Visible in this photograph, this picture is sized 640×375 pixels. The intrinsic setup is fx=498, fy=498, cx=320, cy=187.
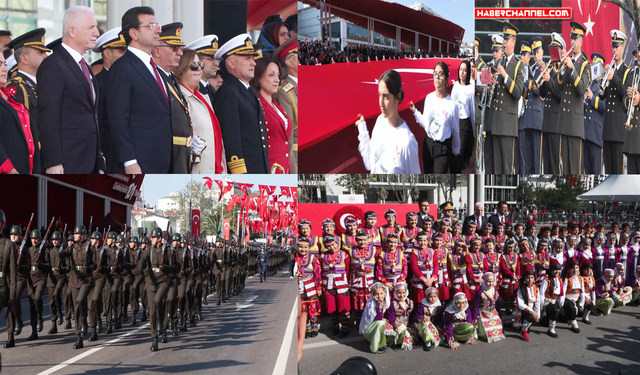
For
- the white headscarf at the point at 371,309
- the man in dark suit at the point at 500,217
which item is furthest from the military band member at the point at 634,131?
the white headscarf at the point at 371,309

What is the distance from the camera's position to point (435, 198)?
5.79 metres

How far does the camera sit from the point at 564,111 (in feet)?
19.7

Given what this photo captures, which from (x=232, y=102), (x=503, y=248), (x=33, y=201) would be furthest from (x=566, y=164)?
(x=33, y=201)

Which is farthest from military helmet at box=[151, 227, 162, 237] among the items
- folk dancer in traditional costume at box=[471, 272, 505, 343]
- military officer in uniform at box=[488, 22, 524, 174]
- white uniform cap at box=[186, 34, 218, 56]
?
military officer in uniform at box=[488, 22, 524, 174]

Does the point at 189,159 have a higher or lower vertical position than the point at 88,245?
higher

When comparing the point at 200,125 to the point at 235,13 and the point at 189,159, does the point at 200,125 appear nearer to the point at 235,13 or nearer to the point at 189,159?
the point at 189,159

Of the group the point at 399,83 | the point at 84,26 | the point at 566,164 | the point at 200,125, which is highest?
the point at 84,26

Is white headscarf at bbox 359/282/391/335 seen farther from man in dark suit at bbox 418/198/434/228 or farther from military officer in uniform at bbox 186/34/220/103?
military officer in uniform at bbox 186/34/220/103

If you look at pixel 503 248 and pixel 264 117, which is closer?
pixel 264 117

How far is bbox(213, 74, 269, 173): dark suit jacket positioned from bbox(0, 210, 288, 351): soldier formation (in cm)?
121

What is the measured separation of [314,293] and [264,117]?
203 cm

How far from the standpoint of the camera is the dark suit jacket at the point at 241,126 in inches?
203

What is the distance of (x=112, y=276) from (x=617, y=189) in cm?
623

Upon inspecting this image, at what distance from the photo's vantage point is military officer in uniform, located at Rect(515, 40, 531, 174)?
5816 millimetres
